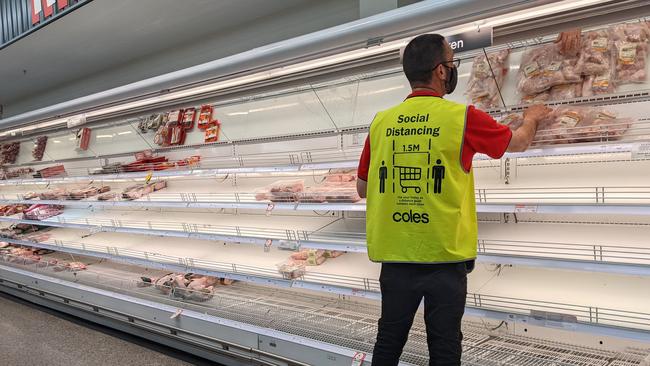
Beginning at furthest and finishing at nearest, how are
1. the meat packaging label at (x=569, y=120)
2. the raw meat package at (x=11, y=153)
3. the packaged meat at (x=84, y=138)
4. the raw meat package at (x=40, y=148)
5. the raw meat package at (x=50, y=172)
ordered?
1. the raw meat package at (x=11, y=153)
2. the raw meat package at (x=40, y=148)
3. the packaged meat at (x=84, y=138)
4. the raw meat package at (x=50, y=172)
5. the meat packaging label at (x=569, y=120)

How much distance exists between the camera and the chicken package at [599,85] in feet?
6.77

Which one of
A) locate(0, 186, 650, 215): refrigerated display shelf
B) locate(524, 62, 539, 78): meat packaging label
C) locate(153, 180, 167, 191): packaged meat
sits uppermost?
locate(524, 62, 539, 78): meat packaging label

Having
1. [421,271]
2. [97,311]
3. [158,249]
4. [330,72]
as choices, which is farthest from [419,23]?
[97,311]

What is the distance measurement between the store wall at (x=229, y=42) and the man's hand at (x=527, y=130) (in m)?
1.78

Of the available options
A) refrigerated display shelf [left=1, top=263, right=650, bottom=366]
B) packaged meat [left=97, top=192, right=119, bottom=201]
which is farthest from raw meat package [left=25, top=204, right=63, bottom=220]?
refrigerated display shelf [left=1, top=263, right=650, bottom=366]

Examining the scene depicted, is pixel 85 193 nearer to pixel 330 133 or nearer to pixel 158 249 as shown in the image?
pixel 158 249

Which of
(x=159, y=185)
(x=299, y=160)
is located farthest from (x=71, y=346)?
(x=299, y=160)

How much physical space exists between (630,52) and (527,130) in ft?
2.89

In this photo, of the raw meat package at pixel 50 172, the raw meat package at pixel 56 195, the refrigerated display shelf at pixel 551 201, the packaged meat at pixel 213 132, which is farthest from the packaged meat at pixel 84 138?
the refrigerated display shelf at pixel 551 201

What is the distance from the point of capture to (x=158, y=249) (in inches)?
157

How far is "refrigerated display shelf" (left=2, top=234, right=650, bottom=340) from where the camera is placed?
5.83 ft

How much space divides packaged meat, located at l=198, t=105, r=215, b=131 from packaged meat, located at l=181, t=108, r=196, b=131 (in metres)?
0.12

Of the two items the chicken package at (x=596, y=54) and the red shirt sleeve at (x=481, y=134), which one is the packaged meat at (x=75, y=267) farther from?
the chicken package at (x=596, y=54)

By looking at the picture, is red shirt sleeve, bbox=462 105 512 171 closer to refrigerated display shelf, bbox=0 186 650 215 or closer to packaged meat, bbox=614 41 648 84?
refrigerated display shelf, bbox=0 186 650 215
